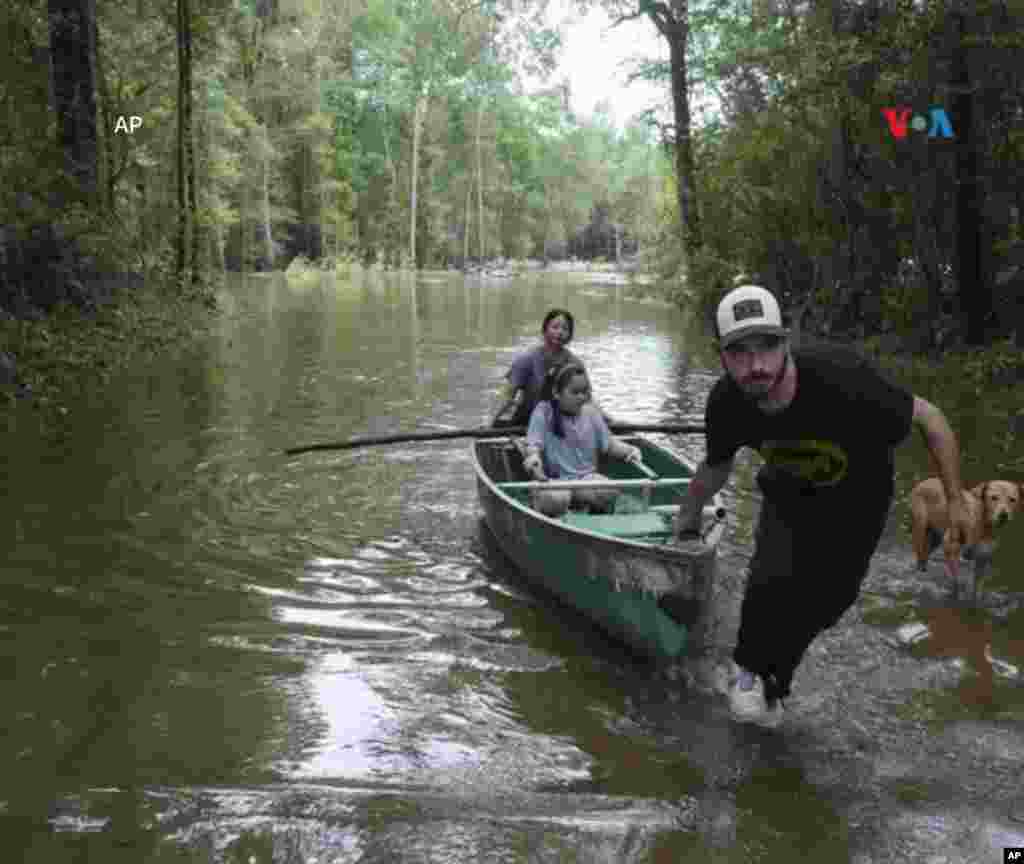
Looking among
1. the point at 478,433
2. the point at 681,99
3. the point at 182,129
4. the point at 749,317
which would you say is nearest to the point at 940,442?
the point at 749,317

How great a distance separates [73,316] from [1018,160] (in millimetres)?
13122

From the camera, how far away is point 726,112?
20422 mm

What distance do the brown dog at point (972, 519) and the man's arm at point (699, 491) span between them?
1.63 metres

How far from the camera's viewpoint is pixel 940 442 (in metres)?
3.88

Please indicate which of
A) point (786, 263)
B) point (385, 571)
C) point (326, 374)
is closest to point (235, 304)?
point (326, 374)

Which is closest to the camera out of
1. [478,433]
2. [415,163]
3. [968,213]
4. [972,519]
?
[972,519]

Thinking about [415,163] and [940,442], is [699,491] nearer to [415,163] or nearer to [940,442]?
[940,442]

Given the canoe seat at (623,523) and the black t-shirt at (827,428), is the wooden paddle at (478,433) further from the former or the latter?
the black t-shirt at (827,428)

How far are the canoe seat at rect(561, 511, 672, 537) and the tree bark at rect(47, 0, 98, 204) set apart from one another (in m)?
12.4

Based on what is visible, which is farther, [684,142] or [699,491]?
[684,142]

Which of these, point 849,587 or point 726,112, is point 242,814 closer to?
point 849,587

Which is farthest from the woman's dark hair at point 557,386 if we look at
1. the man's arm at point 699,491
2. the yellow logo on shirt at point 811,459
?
the yellow logo on shirt at point 811,459

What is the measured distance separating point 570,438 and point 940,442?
402 centimetres

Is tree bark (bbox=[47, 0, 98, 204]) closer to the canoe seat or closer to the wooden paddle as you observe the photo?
the wooden paddle
